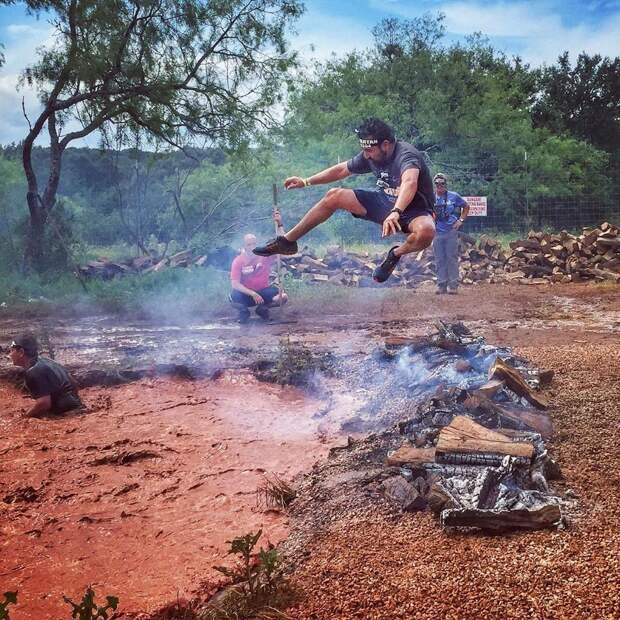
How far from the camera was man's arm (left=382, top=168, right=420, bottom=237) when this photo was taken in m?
4.18

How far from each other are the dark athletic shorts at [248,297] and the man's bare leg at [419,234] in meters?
5.69

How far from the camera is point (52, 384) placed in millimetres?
6141

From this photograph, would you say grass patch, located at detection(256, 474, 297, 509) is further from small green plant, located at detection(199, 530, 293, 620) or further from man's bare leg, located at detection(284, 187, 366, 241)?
man's bare leg, located at detection(284, 187, 366, 241)

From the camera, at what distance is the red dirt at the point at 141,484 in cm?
356

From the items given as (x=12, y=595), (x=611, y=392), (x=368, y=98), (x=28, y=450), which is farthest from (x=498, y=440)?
(x=368, y=98)

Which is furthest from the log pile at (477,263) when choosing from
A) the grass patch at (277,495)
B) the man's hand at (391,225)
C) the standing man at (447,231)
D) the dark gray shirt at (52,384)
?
the grass patch at (277,495)

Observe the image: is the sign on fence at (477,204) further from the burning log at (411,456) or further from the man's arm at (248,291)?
the burning log at (411,456)

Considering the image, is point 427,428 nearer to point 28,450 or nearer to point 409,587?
point 409,587

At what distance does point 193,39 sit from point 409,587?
15.6 meters

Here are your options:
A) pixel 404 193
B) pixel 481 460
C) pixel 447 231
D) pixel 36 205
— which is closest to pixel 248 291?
pixel 447 231

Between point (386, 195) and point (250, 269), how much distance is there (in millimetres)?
5180

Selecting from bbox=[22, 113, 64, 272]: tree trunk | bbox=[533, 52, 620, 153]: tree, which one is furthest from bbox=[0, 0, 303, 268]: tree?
bbox=[533, 52, 620, 153]: tree

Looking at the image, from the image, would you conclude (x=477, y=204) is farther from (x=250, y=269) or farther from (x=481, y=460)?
(x=481, y=460)

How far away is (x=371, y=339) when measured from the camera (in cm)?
861
